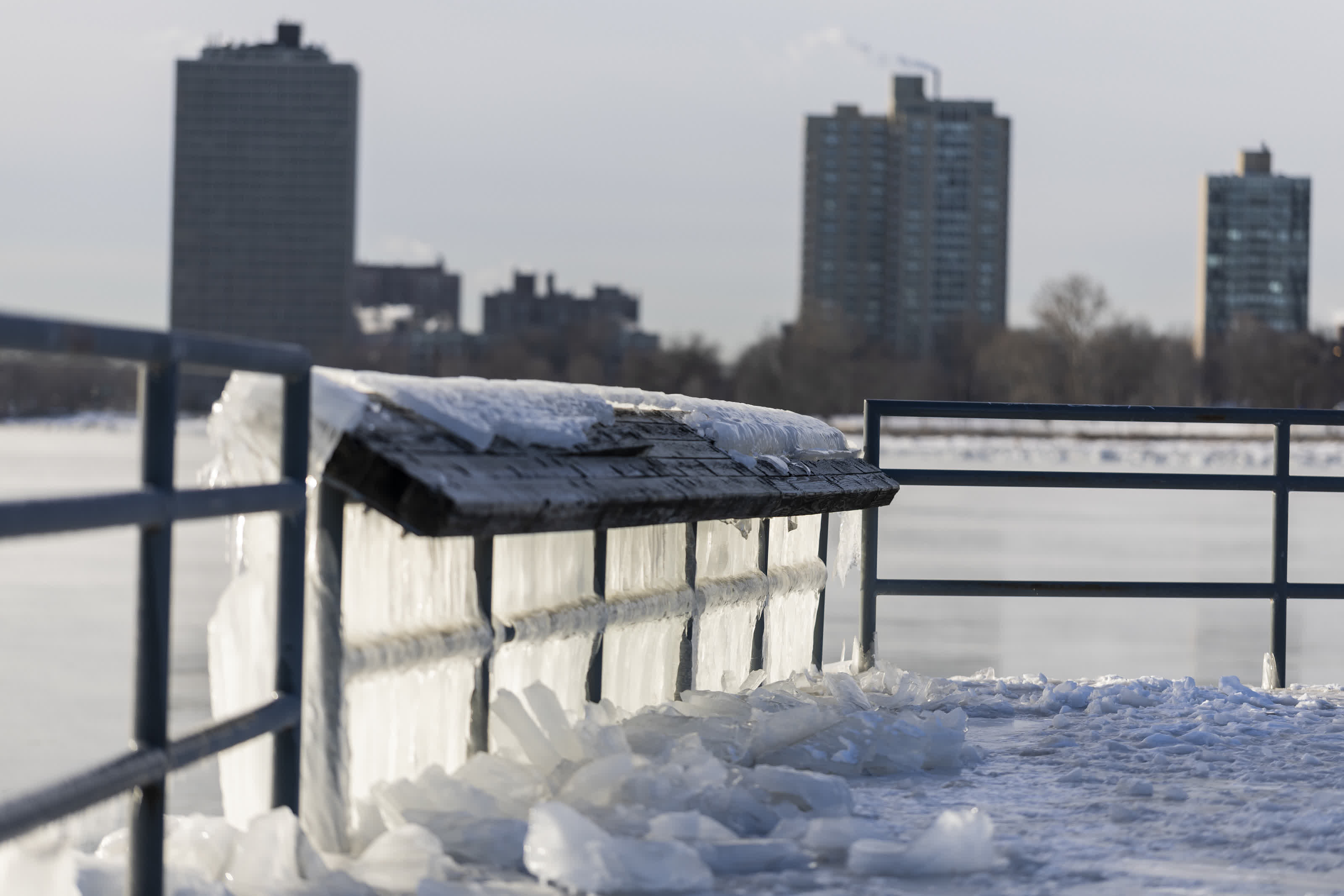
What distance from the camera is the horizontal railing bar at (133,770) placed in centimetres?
208

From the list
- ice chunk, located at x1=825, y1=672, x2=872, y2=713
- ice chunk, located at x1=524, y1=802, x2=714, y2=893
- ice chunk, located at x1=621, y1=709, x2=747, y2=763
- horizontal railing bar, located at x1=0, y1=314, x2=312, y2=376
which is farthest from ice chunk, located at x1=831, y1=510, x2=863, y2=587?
horizontal railing bar, located at x1=0, y1=314, x2=312, y2=376

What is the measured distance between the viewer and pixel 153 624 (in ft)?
8.17

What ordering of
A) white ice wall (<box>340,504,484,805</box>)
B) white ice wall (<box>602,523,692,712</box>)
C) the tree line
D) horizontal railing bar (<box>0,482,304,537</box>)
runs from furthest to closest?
the tree line
white ice wall (<box>602,523,692,712</box>)
white ice wall (<box>340,504,484,805</box>)
horizontal railing bar (<box>0,482,304,537</box>)

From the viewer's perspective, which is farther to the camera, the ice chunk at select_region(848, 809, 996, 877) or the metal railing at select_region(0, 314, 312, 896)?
the ice chunk at select_region(848, 809, 996, 877)

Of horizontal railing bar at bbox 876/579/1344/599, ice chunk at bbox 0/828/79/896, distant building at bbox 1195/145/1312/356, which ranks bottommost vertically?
ice chunk at bbox 0/828/79/896

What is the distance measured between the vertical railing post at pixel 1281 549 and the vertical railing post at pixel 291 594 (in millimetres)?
4459

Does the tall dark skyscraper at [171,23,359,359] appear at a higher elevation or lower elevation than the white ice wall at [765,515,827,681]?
higher

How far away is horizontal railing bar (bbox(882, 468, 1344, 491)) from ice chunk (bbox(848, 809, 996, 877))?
9.45 feet

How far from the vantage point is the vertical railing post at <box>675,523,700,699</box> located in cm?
491

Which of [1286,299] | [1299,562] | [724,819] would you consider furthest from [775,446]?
[1286,299]

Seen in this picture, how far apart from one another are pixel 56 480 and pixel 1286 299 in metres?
169

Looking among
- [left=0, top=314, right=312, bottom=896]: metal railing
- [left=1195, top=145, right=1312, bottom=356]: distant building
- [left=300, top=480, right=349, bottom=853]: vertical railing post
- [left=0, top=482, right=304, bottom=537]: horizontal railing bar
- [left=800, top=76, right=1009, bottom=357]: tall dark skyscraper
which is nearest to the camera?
[left=0, top=482, right=304, bottom=537]: horizontal railing bar

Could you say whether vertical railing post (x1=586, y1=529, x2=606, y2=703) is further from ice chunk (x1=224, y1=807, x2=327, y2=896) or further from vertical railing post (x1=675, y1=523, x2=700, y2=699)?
ice chunk (x1=224, y1=807, x2=327, y2=896)

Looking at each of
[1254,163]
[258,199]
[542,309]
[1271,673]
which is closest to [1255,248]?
[1254,163]
